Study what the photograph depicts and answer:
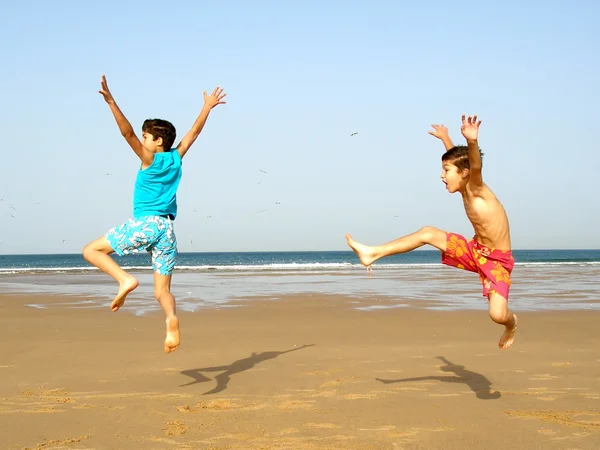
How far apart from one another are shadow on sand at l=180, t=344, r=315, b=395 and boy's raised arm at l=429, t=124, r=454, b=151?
283cm

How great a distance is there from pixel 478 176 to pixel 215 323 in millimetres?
5906

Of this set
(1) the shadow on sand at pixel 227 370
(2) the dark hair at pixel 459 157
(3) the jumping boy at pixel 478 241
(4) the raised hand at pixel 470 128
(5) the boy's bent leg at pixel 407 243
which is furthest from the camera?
(1) the shadow on sand at pixel 227 370

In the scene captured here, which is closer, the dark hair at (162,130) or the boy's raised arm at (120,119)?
the boy's raised arm at (120,119)

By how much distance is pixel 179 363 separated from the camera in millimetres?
6664

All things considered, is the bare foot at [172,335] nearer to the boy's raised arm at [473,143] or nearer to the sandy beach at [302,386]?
the sandy beach at [302,386]

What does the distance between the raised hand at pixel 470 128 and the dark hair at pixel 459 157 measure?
45 cm

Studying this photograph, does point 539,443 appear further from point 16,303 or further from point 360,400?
point 16,303

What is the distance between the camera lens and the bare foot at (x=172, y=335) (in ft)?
17.1

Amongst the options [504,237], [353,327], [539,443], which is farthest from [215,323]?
[539,443]

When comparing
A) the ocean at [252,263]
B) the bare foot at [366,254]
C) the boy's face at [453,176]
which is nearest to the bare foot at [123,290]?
the bare foot at [366,254]

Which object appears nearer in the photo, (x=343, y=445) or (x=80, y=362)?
(x=343, y=445)

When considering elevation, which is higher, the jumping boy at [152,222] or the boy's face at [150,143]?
the boy's face at [150,143]

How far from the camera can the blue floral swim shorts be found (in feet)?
16.7

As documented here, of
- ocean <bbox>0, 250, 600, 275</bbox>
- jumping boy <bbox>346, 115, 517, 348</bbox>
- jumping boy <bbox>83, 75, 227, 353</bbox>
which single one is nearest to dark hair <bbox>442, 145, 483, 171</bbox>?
jumping boy <bbox>346, 115, 517, 348</bbox>
